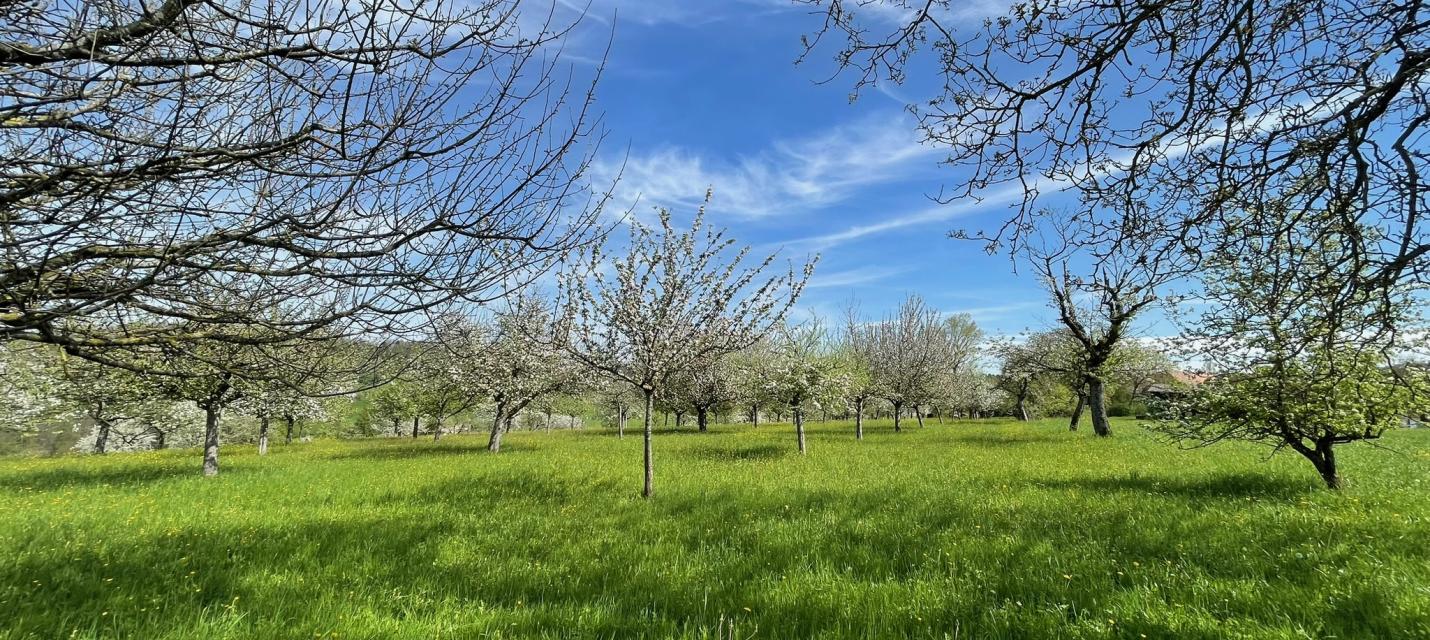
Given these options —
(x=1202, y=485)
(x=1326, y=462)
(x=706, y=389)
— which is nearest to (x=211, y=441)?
(x=1202, y=485)

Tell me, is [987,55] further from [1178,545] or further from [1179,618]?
[1178,545]

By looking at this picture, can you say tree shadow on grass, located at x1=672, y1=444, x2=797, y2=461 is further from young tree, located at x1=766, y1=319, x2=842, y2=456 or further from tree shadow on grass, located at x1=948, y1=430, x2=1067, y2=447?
tree shadow on grass, located at x1=948, y1=430, x2=1067, y2=447

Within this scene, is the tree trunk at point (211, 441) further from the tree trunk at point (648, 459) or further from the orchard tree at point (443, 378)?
the tree trunk at point (648, 459)

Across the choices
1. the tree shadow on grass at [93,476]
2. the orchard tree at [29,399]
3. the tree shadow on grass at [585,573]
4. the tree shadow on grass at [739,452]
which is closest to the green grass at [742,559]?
the tree shadow on grass at [585,573]

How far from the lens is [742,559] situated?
5742 millimetres

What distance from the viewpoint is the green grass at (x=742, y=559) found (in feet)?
13.1

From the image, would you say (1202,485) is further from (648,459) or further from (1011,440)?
(1011,440)

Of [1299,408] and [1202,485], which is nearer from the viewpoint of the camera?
[1299,408]

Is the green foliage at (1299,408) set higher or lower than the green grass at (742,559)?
higher

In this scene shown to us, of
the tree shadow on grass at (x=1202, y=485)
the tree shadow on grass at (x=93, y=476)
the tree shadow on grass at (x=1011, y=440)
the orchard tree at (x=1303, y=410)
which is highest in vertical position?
the orchard tree at (x=1303, y=410)

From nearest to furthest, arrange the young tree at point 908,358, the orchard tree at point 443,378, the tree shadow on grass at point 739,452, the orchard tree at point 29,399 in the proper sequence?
the orchard tree at point 443,378
the tree shadow on grass at point 739,452
the orchard tree at point 29,399
the young tree at point 908,358

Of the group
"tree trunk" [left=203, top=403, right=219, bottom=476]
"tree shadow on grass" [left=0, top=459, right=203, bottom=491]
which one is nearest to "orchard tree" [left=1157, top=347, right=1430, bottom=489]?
"tree shadow on grass" [left=0, top=459, right=203, bottom=491]

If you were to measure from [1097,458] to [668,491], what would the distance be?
38.8ft

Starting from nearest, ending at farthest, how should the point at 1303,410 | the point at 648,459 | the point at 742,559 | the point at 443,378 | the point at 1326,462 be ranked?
1. the point at 742,559
2. the point at 1303,410
3. the point at 1326,462
4. the point at 648,459
5. the point at 443,378
